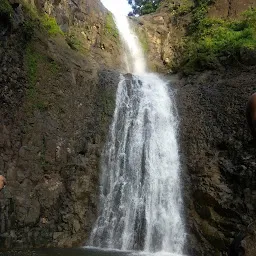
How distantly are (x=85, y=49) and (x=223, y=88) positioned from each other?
8768 mm

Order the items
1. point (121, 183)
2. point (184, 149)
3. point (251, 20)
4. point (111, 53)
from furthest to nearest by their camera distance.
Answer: point (111, 53) → point (251, 20) → point (184, 149) → point (121, 183)

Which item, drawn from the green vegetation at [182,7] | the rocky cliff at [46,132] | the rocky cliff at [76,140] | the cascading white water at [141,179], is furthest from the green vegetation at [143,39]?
the cascading white water at [141,179]

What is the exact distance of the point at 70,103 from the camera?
585 inches

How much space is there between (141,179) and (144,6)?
2873 centimetres

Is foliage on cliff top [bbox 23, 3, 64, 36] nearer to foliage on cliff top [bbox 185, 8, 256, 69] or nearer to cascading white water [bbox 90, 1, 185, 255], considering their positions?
cascading white water [bbox 90, 1, 185, 255]

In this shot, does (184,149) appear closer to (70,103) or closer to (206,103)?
(206,103)

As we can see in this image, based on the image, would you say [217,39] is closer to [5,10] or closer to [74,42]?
[74,42]

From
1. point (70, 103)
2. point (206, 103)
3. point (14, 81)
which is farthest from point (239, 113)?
point (14, 81)

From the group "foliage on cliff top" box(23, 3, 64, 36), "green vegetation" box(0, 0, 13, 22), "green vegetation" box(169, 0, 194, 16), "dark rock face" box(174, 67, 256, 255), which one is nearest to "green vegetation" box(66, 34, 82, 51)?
"foliage on cliff top" box(23, 3, 64, 36)

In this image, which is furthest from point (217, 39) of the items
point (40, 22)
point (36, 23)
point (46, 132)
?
point (46, 132)

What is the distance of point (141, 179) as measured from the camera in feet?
43.7

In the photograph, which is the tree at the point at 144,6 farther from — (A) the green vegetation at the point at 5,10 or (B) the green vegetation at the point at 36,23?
(A) the green vegetation at the point at 5,10

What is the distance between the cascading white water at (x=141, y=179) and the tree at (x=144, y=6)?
2253 centimetres

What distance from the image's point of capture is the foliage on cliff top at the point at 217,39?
18.1 metres
